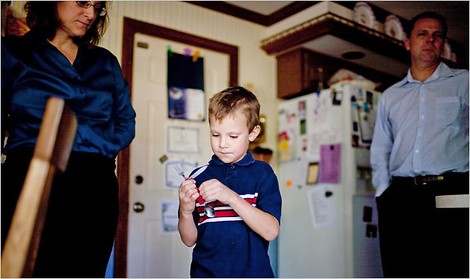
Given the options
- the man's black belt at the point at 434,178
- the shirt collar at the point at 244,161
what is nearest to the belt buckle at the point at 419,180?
the man's black belt at the point at 434,178

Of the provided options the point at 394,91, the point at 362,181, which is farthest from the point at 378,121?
the point at 362,181

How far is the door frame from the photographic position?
298 centimetres

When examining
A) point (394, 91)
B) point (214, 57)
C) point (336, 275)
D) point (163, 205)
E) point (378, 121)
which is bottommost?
point (336, 275)

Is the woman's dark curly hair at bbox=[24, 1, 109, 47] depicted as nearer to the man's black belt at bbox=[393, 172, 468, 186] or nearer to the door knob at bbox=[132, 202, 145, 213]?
the man's black belt at bbox=[393, 172, 468, 186]

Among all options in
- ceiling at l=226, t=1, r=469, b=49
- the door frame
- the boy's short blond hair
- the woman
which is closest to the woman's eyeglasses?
the woman

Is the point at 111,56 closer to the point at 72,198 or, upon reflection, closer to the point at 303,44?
the point at 72,198

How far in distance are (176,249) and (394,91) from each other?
70.1 inches

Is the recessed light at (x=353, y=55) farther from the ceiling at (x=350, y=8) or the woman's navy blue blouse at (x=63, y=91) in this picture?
the woman's navy blue blouse at (x=63, y=91)

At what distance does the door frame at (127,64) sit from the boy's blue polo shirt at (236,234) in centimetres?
178

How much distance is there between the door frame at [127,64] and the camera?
9.77ft

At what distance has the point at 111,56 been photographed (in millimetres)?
1439

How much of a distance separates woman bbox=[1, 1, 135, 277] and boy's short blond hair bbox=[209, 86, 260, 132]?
29cm

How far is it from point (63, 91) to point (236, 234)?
0.61m

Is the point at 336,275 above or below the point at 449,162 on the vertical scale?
below
